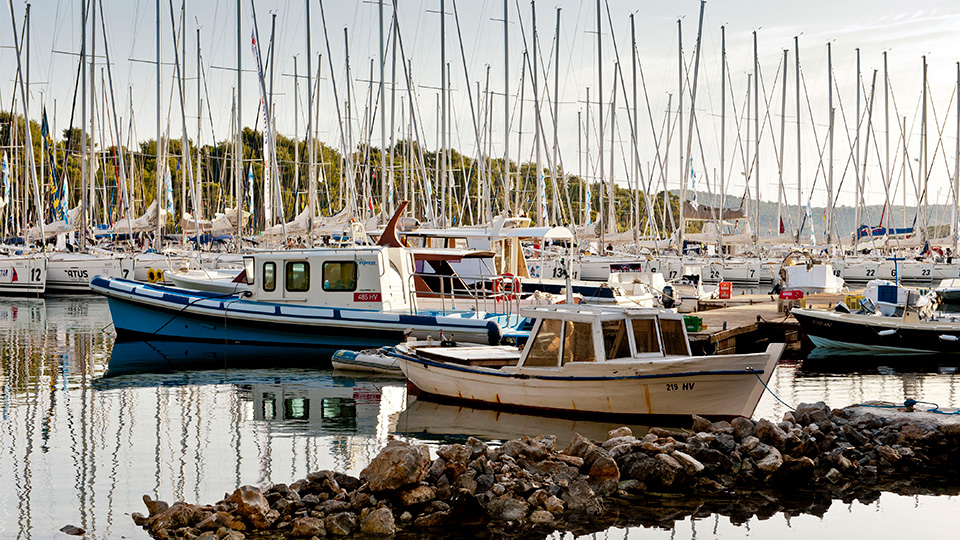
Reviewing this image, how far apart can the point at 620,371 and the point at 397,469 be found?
536cm

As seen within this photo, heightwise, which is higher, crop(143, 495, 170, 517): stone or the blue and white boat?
the blue and white boat

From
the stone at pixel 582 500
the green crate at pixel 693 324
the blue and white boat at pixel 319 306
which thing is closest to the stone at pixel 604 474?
the stone at pixel 582 500

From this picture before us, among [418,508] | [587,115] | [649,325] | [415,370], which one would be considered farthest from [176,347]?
[587,115]

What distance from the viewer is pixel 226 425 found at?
15523mm

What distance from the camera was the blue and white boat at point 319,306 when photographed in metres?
23.4

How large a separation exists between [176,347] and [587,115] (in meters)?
36.6

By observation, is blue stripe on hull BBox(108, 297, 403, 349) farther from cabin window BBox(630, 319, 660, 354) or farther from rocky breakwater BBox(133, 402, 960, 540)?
rocky breakwater BBox(133, 402, 960, 540)

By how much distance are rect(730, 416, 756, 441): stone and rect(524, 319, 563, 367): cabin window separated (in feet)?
10.8

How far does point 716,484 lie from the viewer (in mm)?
11602

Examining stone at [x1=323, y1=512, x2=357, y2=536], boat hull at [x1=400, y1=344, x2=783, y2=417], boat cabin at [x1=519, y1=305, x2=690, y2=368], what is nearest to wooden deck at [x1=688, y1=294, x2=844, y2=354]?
boat cabin at [x1=519, y1=305, x2=690, y2=368]

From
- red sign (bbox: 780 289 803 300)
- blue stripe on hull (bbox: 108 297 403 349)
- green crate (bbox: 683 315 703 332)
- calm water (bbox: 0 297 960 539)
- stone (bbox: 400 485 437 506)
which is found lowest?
calm water (bbox: 0 297 960 539)

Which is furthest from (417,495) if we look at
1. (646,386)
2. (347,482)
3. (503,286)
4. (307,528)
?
(503,286)

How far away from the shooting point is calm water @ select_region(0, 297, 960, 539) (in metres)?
10.7

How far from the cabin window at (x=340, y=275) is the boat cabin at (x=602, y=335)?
31.1 feet
